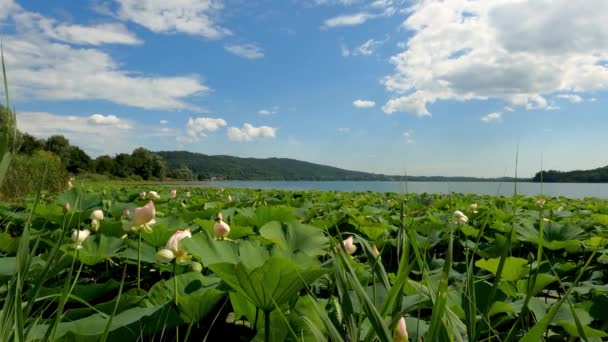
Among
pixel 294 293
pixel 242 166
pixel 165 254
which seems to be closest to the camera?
pixel 294 293

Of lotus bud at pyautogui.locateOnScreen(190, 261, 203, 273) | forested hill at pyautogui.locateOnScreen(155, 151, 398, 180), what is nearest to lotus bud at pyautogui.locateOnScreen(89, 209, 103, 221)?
lotus bud at pyautogui.locateOnScreen(190, 261, 203, 273)

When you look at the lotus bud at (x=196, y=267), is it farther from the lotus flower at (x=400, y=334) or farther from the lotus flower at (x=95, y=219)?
the lotus flower at (x=95, y=219)

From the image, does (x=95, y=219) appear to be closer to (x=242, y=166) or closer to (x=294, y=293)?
(x=294, y=293)

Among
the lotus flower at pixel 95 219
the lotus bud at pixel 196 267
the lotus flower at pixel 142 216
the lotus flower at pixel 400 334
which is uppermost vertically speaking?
the lotus flower at pixel 142 216

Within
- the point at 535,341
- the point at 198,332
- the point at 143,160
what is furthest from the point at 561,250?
the point at 143,160

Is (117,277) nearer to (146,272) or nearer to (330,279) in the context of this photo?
(146,272)

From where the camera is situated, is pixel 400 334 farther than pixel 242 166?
No

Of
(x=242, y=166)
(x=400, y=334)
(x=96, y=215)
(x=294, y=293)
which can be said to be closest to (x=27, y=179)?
(x=96, y=215)

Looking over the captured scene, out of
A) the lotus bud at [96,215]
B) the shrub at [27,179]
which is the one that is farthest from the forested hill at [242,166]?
the lotus bud at [96,215]

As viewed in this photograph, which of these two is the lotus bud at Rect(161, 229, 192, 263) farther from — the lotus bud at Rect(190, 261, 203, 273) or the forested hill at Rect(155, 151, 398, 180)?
the forested hill at Rect(155, 151, 398, 180)

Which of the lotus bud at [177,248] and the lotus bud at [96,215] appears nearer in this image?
the lotus bud at [177,248]

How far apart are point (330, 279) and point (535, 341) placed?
60cm

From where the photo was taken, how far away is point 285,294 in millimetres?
820

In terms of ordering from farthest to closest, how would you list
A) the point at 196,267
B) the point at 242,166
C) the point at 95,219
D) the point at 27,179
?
1. the point at 242,166
2. the point at 27,179
3. the point at 95,219
4. the point at 196,267
